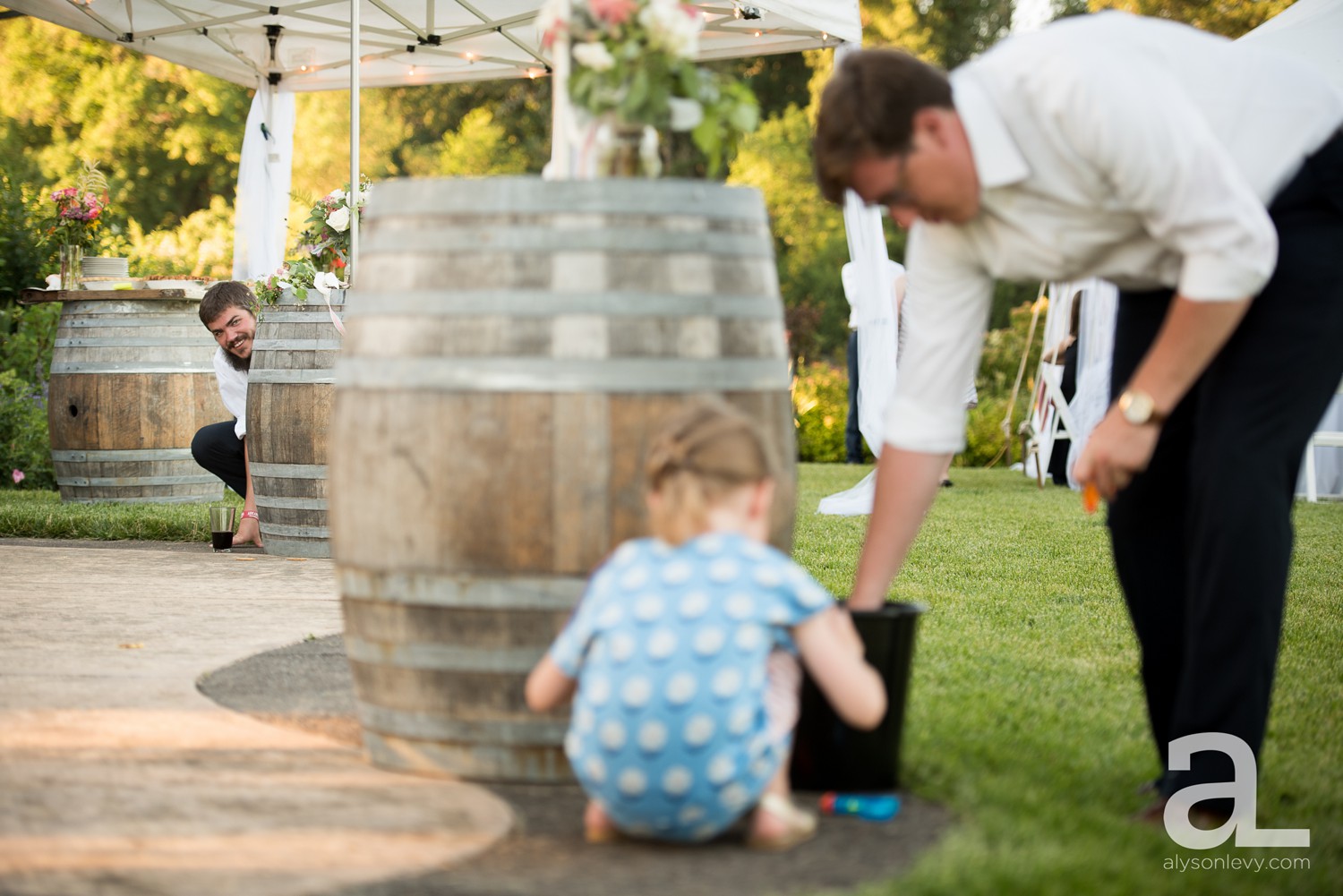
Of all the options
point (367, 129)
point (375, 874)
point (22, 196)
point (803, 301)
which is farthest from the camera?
point (367, 129)

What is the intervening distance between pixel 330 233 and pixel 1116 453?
458 cm

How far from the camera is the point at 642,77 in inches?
94.0

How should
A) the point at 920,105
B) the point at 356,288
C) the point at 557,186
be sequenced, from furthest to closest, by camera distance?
the point at 356,288 < the point at 557,186 < the point at 920,105

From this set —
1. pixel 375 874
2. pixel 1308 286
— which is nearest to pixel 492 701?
pixel 375 874

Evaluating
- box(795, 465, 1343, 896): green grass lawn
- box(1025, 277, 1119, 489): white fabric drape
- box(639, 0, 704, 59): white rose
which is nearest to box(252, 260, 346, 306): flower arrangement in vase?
box(795, 465, 1343, 896): green grass lawn

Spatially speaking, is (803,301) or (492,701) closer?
(492,701)

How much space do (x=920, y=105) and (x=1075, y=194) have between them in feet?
0.98

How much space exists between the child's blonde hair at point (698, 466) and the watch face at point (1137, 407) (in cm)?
61

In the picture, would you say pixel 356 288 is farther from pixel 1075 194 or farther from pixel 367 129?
pixel 367 129

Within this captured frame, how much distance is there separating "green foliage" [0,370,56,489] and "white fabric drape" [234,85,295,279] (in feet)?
5.24

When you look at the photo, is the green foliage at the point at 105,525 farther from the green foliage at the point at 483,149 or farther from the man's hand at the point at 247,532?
the green foliage at the point at 483,149

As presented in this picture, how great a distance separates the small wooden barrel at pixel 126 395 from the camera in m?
7.46

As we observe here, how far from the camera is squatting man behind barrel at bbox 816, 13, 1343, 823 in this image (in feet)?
6.97

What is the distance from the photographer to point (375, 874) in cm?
197
